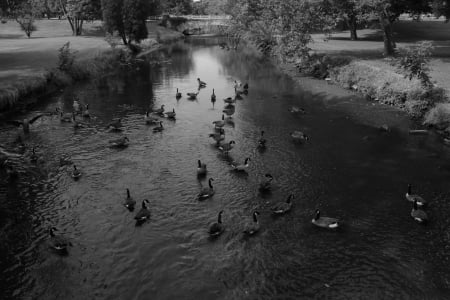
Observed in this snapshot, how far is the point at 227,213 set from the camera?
Result: 23344mm

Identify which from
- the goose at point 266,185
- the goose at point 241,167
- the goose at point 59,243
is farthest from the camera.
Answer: the goose at point 241,167

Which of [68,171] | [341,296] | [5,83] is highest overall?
[5,83]

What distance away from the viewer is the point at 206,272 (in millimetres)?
18250

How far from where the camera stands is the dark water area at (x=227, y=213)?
17.6 meters

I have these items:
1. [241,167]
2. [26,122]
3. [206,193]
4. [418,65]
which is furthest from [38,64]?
[418,65]

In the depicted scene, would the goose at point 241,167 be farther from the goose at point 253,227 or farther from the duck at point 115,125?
the duck at point 115,125

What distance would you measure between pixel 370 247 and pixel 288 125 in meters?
20.5

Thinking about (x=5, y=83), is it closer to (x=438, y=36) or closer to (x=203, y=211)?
(x=203, y=211)

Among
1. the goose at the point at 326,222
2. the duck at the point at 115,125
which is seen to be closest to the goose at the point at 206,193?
the goose at the point at 326,222

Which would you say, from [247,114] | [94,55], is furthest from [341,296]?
[94,55]

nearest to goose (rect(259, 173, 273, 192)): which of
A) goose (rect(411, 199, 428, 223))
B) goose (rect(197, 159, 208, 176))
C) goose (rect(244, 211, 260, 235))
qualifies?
goose (rect(244, 211, 260, 235))

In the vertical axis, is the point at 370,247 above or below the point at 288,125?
below

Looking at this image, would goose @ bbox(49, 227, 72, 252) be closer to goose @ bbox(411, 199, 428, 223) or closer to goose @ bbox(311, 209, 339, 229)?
goose @ bbox(311, 209, 339, 229)

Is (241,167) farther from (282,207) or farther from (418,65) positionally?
(418,65)
